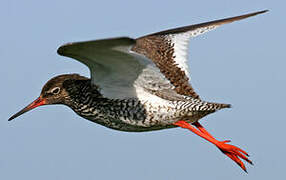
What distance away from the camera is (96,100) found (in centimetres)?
1043

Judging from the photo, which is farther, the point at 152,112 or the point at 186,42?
the point at 186,42

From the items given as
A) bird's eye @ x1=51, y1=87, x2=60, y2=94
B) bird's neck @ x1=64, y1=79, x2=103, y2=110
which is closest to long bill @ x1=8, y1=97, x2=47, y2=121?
Answer: bird's eye @ x1=51, y1=87, x2=60, y2=94

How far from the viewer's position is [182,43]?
11.4 metres

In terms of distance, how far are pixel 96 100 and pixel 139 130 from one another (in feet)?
3.13

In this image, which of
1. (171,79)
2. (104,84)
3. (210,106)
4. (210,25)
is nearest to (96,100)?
(104,84)

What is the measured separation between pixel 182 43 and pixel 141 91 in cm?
184

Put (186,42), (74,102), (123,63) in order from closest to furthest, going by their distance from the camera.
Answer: (123,63), (74,102), (186,42)

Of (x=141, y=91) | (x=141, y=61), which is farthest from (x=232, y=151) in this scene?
(x=141, y=61)

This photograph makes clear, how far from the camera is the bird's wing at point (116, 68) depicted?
8.23 m

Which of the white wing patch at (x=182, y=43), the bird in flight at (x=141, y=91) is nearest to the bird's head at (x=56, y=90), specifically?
the bird in flight at (x=141, y=91)

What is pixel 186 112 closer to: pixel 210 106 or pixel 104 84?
pixel 210 106

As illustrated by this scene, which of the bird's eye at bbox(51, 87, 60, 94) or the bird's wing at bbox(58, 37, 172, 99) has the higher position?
the bird's wing at bbox(58, 37, 172, 99)

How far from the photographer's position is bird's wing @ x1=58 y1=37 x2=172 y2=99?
823cm

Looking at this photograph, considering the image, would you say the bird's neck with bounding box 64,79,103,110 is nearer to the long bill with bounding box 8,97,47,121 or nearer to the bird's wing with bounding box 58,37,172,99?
the bird's wing with bounding box 58,37,172,99
